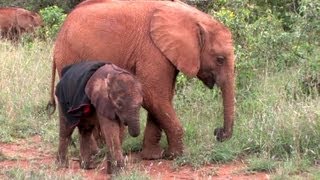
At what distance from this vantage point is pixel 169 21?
8.27 m

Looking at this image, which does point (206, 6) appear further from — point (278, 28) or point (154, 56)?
point (154, 56)

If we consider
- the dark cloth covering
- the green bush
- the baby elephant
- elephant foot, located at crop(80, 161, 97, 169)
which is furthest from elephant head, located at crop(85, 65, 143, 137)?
the green bush

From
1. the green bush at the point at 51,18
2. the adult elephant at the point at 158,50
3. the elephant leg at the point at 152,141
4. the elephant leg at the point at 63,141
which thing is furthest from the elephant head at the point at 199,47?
the green bush at the point at 51,18

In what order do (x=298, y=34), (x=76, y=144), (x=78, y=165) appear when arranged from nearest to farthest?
(x=78, y=165) → (x=76, y=144) → (x=298, y=34)

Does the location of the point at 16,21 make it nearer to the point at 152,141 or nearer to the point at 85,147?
the point at 152,141

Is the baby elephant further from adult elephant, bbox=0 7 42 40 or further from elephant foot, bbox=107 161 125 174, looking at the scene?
adult elephant, bbox=0 7 42 40

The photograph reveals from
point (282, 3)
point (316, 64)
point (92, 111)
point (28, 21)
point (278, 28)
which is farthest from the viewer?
point (28, 21)

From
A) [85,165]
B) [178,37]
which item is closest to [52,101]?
[85,165]

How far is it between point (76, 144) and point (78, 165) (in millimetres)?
844

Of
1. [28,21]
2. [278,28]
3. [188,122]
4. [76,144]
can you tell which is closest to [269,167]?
[188,122]

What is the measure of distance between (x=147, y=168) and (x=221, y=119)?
69.7 inches

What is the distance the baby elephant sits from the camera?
6938 millimetres

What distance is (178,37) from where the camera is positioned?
8.19m

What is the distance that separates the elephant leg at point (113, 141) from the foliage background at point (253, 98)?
1.11 m
